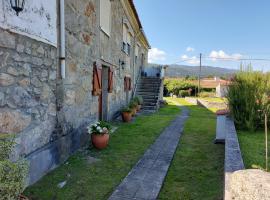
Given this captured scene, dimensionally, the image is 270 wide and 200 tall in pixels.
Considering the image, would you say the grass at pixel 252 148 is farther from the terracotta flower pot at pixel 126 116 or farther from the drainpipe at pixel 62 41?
the terracotta flower pot at pixel 126 116

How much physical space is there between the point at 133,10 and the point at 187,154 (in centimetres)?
898

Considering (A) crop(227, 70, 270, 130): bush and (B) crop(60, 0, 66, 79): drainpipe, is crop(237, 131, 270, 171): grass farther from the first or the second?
(B) crop(60, 0, 66, 79): drainpipe

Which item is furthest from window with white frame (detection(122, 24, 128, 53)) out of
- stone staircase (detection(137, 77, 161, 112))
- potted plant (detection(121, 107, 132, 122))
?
stone staircase (detection(137, 77, 161, 112))

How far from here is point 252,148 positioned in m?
5.15

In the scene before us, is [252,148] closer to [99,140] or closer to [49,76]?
[99,140]

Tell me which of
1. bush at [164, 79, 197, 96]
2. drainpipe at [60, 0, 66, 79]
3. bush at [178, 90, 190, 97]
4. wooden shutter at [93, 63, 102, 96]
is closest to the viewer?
drainpipe at [60, 0, 66, 79]

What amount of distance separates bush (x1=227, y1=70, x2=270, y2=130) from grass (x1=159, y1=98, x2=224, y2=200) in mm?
1179

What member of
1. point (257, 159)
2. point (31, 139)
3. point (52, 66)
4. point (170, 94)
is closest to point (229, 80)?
point (257, 159)

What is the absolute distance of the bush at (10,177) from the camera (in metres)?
2.43

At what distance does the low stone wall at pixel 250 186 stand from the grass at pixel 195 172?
3.82 feet

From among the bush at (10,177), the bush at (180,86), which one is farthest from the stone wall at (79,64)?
the bush at (180,86)

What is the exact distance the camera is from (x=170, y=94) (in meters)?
36.5

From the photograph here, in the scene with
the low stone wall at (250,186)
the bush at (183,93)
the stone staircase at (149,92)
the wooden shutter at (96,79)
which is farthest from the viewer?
the bush at (183,93)

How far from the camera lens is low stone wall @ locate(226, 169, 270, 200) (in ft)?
7.08
